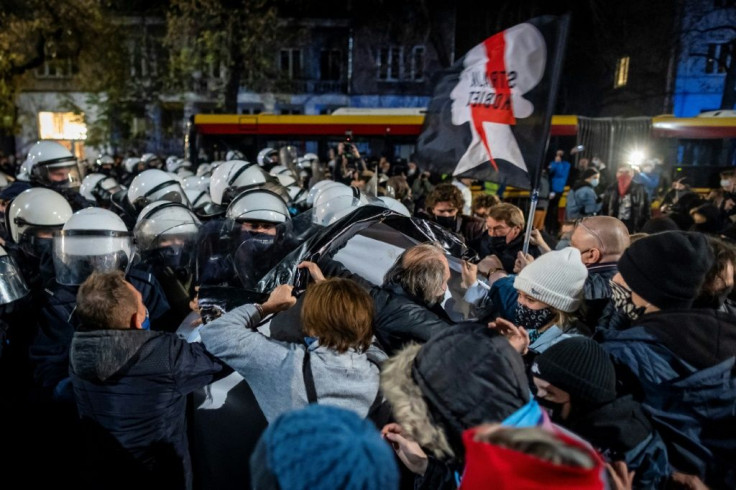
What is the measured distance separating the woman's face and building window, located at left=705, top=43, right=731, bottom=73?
1260 inches

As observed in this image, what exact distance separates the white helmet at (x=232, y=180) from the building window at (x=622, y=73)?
1208 inches

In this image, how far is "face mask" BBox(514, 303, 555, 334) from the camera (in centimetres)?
265

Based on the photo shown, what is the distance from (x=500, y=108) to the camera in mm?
4086

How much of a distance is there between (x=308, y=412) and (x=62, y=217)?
380cm

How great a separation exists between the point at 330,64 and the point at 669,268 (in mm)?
A: 35105

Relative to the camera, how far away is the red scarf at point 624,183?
10242 mm

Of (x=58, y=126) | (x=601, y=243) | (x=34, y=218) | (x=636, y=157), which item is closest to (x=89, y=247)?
(x=34, y=218)

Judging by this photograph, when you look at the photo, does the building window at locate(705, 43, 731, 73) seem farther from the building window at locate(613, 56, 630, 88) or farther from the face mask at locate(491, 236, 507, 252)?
the face mask at locate(491, 236, 507, 252)

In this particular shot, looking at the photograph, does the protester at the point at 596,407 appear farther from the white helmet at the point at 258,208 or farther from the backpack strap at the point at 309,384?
the white helmet at the point at 258,208

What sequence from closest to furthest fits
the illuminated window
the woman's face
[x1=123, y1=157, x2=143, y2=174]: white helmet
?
1. the woman's face
2. [x1=123, y1=157, x2=143, y2=174]: white helmet
3. the illuminated window

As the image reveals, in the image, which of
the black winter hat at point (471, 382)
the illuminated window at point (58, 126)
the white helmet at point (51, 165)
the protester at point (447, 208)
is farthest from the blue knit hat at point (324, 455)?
the illuminated window at point (58, 126)

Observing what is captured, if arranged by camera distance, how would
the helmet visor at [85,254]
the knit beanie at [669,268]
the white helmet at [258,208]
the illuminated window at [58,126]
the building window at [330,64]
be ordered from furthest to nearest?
the building window at [330,64] → the illuminated window at [58,126] → the white helmet at [258,208] → the helmet visor at [85,254] → the knit beanie at [669,268]

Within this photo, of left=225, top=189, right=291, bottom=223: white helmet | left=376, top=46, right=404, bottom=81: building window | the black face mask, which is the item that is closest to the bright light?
left=225, top=189, right=291, bottom=223: white helmet

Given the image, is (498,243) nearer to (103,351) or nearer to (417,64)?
(103,351)
